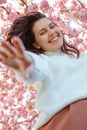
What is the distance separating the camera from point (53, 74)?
146 cm

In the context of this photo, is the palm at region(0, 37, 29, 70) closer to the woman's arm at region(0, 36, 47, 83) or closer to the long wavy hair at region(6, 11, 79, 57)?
the woman's arm at region(0, 36, 47, 83)

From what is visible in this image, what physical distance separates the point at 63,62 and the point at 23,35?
0.27 m

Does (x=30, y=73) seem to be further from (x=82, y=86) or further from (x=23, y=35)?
(x=23, y=35)

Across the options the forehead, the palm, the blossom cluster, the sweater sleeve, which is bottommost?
the blossom cluster

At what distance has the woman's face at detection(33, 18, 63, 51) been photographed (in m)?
1.58

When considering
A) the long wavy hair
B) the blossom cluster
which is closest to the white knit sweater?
the long wavy hair

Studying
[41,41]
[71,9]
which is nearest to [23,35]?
[41,41]

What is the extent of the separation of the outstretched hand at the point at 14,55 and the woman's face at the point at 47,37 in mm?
373

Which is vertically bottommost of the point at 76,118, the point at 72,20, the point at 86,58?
the point at 72,20

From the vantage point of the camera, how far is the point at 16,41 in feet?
3.76

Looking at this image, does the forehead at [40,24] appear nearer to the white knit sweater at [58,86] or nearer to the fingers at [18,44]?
the white knit sweater at [58,86]

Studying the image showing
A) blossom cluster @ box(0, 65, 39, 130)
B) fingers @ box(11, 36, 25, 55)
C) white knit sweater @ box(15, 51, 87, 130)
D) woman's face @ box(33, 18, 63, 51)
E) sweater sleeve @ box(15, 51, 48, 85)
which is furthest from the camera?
blossom cluster @ box(0, 65, 39, 130)

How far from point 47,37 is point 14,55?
42cm

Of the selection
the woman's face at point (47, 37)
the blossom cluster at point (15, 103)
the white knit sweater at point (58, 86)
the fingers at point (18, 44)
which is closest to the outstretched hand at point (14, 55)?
the fingers at point (18, 44)
